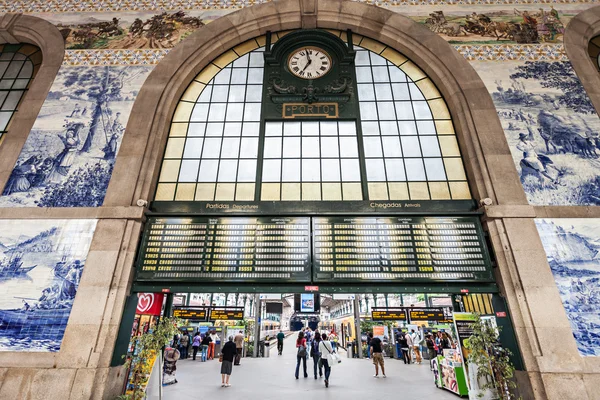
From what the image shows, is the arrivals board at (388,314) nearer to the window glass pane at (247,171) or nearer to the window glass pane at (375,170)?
the window glass pane at (375,170)

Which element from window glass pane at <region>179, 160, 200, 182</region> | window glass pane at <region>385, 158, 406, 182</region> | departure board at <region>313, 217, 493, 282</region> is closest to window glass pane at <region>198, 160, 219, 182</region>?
window glass pane at <region>179, 160, 200, 182</region>

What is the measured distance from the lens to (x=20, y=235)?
6.53 metres

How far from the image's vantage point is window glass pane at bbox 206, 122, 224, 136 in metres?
8.12

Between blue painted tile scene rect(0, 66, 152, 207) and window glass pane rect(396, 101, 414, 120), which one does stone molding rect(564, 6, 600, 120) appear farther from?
blue painted tile scene rect(0, 66, 152, 207)

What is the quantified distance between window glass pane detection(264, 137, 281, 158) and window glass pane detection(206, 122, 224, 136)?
1338mm

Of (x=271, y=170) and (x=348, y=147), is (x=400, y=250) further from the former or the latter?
(x=271, y=170)

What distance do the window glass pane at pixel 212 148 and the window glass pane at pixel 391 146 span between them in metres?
4.37

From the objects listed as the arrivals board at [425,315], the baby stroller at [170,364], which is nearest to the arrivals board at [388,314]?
the arrivals board at [425,315]

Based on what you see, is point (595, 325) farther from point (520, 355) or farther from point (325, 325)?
point (325, 325)

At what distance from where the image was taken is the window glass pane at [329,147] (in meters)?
7.74

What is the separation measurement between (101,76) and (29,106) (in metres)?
1.98

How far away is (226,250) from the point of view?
640 cm

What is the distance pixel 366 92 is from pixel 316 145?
2.33m

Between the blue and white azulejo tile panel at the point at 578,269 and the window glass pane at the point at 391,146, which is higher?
the window glass pane at the point at 391,146
